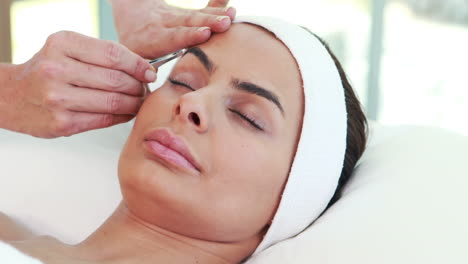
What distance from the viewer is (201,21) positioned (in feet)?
5.35

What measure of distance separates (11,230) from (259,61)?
68 centimetres

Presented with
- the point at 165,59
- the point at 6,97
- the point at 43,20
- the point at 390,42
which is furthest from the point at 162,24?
the point at 43,20

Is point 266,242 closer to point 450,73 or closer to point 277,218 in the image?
point 277,218

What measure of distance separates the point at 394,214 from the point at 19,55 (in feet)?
9.01

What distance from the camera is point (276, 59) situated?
1513 millimetres

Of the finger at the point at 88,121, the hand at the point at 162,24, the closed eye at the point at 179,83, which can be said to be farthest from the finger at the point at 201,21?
the finger at the point at 88,121

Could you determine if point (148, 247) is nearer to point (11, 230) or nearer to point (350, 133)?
point (11, 230)

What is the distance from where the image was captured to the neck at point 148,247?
57.6 inches

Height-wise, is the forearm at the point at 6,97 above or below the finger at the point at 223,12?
below

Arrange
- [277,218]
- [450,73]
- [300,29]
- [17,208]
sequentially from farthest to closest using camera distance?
[450,73] → [17,208] → [300,29] → [277,218]

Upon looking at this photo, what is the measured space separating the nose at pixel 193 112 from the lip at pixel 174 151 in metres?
0.04

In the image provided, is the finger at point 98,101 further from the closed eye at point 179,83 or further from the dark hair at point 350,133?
the dark hair at point 350,133

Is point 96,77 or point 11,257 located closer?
point 11,257

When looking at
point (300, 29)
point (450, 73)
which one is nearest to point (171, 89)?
point (300, 29)
